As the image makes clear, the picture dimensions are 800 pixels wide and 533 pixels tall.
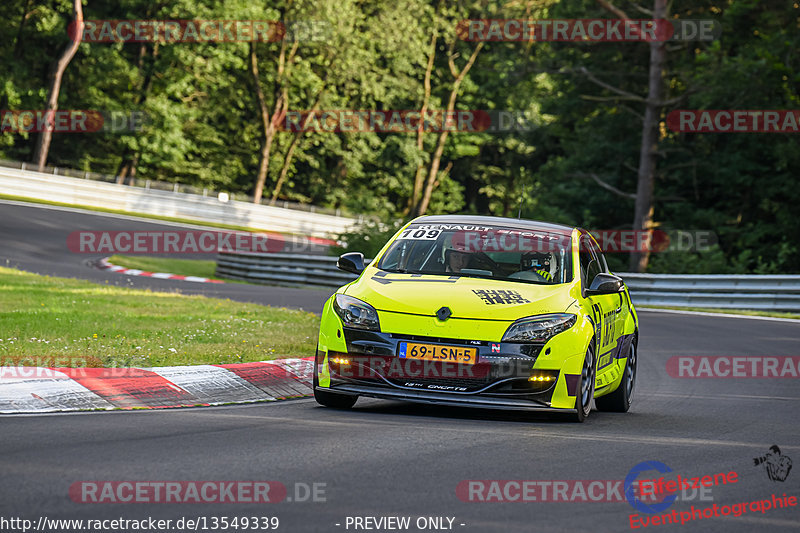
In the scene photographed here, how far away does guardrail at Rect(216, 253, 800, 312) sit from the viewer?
24.4 meters

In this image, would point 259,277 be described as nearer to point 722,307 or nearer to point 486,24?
point 722,307

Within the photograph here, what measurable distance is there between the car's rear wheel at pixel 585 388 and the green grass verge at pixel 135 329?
3.37 metres

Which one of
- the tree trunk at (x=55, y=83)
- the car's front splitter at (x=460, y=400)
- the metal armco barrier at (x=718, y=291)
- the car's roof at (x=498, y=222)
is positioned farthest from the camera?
the tree trunk at (x=55, y=83)

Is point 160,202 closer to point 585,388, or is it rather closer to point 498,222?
point 498,222

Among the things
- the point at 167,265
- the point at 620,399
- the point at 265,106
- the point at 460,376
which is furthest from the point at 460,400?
the point at 265,106

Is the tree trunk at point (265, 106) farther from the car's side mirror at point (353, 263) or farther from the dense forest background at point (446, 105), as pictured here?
the car's side mirror at point (353, 263)

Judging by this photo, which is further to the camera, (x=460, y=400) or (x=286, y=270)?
(x=286, y=270)

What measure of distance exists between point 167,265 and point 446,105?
40.3m

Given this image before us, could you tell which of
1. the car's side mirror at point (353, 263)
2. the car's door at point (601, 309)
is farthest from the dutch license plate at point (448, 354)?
the car's side mirror at point (353, 263)

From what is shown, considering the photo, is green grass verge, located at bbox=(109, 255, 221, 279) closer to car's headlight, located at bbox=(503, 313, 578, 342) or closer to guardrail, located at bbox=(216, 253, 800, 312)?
guardrail, located at bbox=(216, 253, 800, 312)

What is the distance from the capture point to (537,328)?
327 inches

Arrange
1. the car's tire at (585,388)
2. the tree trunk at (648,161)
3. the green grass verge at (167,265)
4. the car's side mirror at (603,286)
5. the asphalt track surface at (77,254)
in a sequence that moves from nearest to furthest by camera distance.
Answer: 1. the car's tire at (585,388)
2. the car's side mirror at (603,286)
3. the asphalt track surface at (77,254)
4. the green grass verge at (167,265)
5. the tree trunk at (648,161)

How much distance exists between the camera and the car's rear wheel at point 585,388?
8484 millimetres

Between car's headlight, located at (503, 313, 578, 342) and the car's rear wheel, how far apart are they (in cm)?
33
